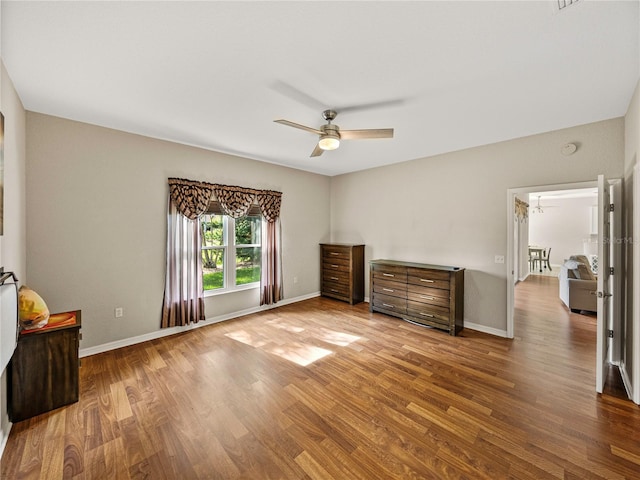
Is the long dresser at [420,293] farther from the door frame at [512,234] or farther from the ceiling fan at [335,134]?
the ceiling fan at [335,134]

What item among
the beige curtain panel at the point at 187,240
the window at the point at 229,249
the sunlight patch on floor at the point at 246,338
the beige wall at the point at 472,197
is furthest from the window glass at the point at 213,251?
the beige wall at the point at 472,197

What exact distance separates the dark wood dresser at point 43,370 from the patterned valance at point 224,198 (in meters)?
1.86

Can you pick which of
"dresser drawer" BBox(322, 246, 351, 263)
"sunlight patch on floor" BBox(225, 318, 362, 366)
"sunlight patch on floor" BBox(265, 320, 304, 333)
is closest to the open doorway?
"sunlight patch on floor" BBox(225, 318, 362, 366)

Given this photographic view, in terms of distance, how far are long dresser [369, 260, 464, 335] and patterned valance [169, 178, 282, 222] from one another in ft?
6.80

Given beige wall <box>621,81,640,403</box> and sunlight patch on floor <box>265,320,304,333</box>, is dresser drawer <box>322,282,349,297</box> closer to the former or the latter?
sunlight patch on floor <box>265,320,304,333</box>

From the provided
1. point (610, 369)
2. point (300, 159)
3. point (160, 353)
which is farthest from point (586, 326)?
point (160, 353)

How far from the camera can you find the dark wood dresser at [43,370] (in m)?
2.01

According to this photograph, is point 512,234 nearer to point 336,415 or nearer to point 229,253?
point 336,415

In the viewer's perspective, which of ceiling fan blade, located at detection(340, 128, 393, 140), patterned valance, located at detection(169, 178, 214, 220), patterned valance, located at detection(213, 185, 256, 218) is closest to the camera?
ceiling fan blade, located at detection(340, 128, 393, 140)

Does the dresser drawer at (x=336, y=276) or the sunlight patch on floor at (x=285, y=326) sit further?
the dresser drawer at (x=336, y=276)

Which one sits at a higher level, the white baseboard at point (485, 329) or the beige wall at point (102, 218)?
the beige wall at point (102, 218)

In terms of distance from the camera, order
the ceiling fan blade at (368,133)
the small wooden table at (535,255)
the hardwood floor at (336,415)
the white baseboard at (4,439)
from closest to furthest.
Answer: the hardwood floor at (336,415), the white baseboard at (4,439), the ceiling fan blade at (368,133), the small wooden table at (535,255)

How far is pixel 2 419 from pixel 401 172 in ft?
17.1

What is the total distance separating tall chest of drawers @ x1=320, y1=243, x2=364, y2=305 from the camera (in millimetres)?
5078
